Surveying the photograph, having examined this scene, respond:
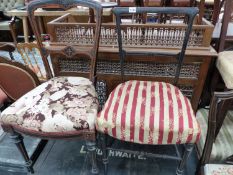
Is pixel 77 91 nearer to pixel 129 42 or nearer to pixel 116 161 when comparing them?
pixel 129 42

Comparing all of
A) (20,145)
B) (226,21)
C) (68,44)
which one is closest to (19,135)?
(20,145)

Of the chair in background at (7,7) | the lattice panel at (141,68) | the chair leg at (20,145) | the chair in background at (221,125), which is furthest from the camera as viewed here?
the chair in background at (7,7)

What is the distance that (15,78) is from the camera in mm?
1324

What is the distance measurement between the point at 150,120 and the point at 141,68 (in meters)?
0.47

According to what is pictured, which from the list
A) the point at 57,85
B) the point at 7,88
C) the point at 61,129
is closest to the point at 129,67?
the point at 57,85

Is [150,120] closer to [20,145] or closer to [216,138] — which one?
[216,138]

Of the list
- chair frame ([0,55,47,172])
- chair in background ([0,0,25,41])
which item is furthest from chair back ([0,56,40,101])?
chair in background ([0,0,25,41])

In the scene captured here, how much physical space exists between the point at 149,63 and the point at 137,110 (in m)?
0.42

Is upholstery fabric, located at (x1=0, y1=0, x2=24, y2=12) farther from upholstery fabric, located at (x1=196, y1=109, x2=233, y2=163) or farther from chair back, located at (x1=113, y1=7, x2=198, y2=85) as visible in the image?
upholstery fabric, located at (x1=196, y1=109, x2=233, y2=163)

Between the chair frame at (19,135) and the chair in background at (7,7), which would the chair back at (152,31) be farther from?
the chair in background at (7,7)

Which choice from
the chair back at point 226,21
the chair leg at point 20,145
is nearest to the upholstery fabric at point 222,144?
the chair back at point 226,21

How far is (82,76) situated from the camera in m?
1.37

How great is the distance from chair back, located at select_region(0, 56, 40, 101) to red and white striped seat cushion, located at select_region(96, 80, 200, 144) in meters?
0.64

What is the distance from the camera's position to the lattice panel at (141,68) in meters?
1.22
